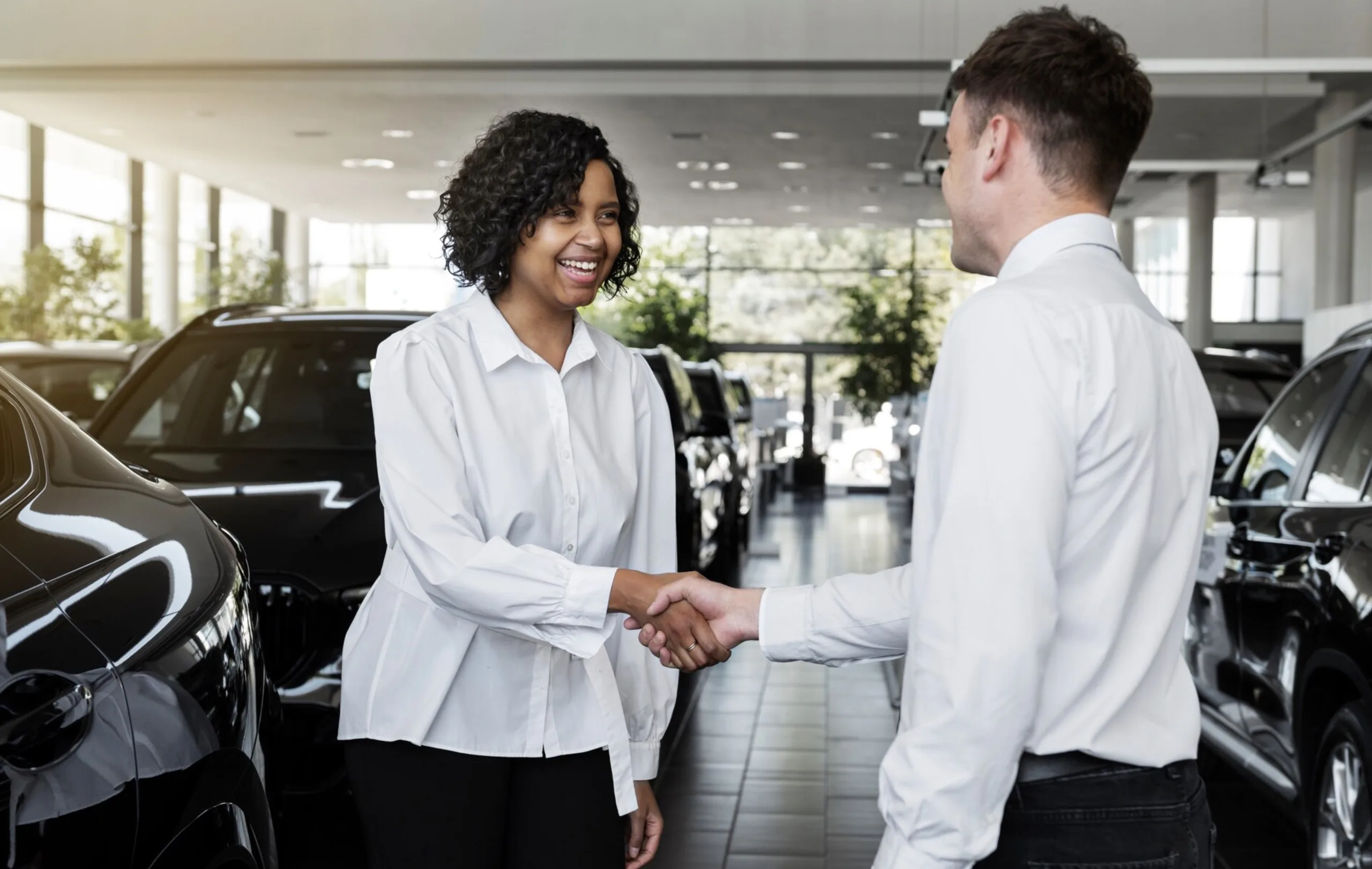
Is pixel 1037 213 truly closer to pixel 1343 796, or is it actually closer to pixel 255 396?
pixel 1343 796

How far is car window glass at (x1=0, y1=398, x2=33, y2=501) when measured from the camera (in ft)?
6.51

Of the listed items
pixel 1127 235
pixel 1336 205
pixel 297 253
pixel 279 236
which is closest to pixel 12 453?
pixel 1336 205

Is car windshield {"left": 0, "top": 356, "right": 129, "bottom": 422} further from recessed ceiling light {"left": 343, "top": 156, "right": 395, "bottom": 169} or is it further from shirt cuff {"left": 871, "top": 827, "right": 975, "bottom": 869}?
recessed ceiling light {"left": 343, "top": 156, "right": 395, "bottom": 169}

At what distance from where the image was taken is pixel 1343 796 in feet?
11.1

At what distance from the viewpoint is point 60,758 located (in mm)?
1560

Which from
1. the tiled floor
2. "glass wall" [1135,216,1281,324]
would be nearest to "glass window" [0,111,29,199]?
the tiled floor

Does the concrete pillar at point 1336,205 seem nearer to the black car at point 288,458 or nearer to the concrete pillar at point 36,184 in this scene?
the black car at point 288,458

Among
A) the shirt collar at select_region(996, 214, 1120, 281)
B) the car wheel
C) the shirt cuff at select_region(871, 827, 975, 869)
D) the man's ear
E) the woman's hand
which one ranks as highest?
the man's ear

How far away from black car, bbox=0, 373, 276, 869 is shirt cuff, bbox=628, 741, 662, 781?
533 millimetres

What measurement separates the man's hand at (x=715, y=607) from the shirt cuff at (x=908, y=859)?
0.65 meters

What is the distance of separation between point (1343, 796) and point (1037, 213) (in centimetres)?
229

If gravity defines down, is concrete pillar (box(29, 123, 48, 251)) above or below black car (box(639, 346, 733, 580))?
above

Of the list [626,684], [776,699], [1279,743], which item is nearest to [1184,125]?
[776,699]

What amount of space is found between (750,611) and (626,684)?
25cm
